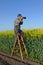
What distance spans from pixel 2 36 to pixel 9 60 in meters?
7.25

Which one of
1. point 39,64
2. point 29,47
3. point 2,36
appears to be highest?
point 2,36

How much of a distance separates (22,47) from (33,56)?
196 centimetres

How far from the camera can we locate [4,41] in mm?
25312

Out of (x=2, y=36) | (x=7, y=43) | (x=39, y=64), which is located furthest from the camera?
(x=2, y=36)

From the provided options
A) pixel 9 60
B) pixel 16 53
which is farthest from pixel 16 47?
pixel 9 60

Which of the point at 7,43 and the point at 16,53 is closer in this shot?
the point at 16,53

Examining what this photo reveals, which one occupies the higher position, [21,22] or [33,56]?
[21,22]

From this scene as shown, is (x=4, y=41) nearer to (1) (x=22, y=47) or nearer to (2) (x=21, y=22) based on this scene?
(1) (x=22, y=47)

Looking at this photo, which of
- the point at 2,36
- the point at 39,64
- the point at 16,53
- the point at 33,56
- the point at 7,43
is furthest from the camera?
the point at 2,36

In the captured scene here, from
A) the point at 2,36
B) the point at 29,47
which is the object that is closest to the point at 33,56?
the point at 29,47

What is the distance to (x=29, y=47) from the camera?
21.0 metres

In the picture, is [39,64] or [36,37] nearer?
[39,64]

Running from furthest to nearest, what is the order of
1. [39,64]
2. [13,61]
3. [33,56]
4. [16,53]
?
[16,53], [33,56], [13,61], [39,64]

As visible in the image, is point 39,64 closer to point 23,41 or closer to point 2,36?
point 23,41
